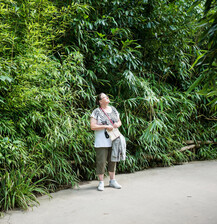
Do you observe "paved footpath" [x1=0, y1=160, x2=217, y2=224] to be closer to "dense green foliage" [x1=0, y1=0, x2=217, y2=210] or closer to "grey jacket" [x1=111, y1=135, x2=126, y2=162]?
"dense green foliage" [x1=0, y1=0, x2=217, y2=210]

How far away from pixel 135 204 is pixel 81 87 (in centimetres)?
172

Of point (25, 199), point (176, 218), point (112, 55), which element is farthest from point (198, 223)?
point (112, 55)

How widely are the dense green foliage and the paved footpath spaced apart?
0.27m

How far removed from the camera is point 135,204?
109 inches

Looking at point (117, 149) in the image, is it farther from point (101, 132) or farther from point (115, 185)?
point (115, 185)

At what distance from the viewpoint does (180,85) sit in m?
5.37

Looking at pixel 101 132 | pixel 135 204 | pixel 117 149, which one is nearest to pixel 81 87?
pixel 101 132

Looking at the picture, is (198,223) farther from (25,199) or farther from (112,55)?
(112,55)

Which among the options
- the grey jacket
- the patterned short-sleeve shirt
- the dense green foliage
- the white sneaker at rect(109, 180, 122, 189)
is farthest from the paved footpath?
the patterned short-sleeve shirt

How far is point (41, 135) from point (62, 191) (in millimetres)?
739

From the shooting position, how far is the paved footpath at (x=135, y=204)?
2400 mm

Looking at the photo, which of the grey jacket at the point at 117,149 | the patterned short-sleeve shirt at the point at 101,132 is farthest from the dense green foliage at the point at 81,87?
the grey jacket at the point at 117,149

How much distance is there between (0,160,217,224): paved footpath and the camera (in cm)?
240

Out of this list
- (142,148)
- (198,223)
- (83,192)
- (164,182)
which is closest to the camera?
(198,223)
